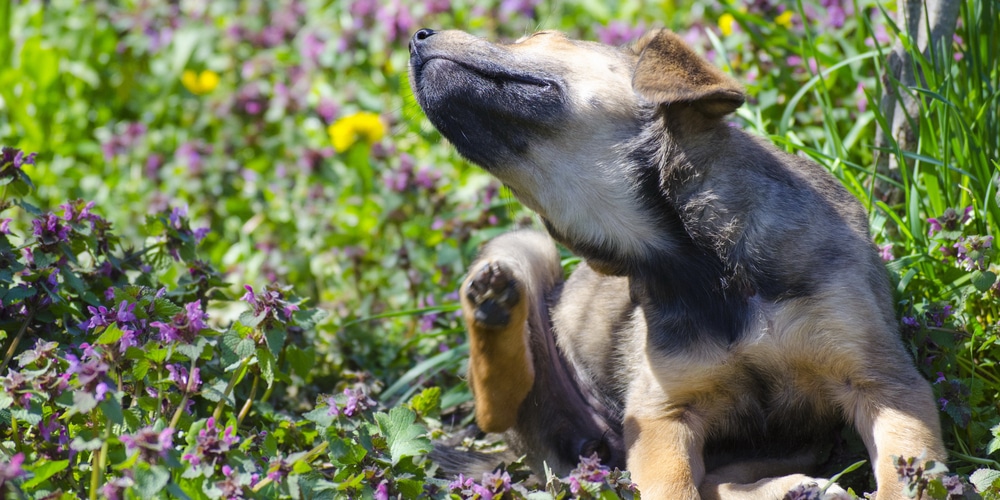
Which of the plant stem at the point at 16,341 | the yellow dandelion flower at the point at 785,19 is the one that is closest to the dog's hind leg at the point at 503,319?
the plant stem at the point at 16,341

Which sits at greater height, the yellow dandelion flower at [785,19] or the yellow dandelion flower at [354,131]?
the yellow dandelion flower at [785,19]

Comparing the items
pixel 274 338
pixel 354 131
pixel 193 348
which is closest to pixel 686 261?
pixel 274 338

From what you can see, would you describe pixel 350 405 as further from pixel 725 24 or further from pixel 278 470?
pixel 725 24

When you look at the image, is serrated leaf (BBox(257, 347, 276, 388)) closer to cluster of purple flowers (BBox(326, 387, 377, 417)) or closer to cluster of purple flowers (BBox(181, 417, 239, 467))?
cluster of purple flowers (BBox(326, 387, 377, 417))

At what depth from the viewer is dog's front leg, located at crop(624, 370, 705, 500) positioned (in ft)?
11.5

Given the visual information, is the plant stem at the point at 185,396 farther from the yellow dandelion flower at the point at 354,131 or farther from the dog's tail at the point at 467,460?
the yellow dandelion flower at the point at 354,131

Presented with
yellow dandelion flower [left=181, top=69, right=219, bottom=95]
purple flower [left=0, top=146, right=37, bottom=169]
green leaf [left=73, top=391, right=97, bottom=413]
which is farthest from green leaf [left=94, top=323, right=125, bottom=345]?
yellow dandelion flower [left=181, top=69, right=219, bottom=95]

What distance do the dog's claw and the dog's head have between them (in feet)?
1.29

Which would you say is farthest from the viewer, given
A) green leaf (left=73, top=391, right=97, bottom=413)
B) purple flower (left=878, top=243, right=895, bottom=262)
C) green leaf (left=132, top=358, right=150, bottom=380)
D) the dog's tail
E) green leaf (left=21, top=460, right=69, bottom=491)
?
purple flower (left=878, top=243, right=895, bottom=262)

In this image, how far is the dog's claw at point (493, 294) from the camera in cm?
353

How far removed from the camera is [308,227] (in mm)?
6414

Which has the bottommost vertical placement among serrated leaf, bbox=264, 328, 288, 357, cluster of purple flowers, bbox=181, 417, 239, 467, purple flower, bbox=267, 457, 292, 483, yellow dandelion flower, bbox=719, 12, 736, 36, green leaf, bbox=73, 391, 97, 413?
purple flower, bbox=267, 457, 292, 483

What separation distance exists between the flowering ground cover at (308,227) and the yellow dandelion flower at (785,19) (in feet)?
0.06

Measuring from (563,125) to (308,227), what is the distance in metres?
3.10
